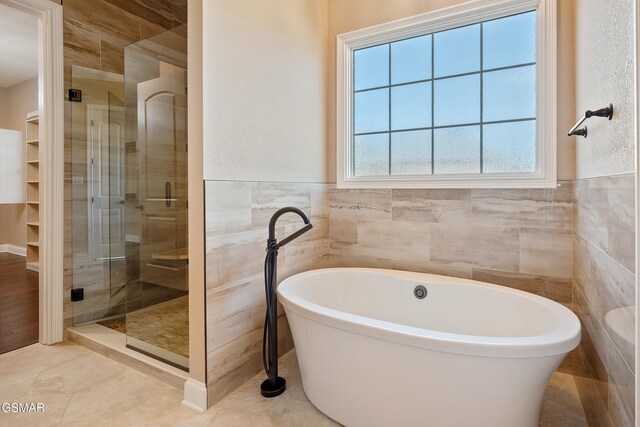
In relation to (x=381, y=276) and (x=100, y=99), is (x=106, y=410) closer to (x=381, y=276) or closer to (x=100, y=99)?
(x=381, y=276)

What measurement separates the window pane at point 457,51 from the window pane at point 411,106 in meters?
0.16

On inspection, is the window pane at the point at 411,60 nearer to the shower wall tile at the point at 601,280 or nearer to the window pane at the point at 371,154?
the window pane at the point at 371,154

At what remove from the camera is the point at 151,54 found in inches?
92.8

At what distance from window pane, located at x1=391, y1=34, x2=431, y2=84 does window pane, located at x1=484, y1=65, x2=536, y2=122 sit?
1.39ft

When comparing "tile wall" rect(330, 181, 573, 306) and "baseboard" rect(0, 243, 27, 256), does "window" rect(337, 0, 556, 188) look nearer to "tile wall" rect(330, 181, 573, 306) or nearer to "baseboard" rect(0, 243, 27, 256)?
"tile wall" rect(330, 181, 573, 306)

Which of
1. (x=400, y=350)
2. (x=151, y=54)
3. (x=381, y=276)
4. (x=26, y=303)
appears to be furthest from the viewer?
(x=26, y=303)

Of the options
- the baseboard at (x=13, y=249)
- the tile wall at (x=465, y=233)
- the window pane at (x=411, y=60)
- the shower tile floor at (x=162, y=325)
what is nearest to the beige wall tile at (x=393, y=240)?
the tile wall at (x=465, y=233)

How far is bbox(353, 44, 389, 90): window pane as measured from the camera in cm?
248

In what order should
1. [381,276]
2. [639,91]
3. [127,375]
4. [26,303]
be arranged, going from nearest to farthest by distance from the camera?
[639,91]
[127,375]
[381,276]
[26,303]

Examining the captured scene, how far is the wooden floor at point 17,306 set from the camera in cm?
229

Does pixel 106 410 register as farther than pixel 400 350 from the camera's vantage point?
Yes

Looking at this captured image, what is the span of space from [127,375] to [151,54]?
216cm

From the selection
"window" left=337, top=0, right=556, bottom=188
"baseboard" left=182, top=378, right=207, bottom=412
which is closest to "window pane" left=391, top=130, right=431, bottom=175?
"window" left=337, top=0, right=556, bottom=188

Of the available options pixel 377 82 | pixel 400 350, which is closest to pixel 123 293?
pixel 400 350
